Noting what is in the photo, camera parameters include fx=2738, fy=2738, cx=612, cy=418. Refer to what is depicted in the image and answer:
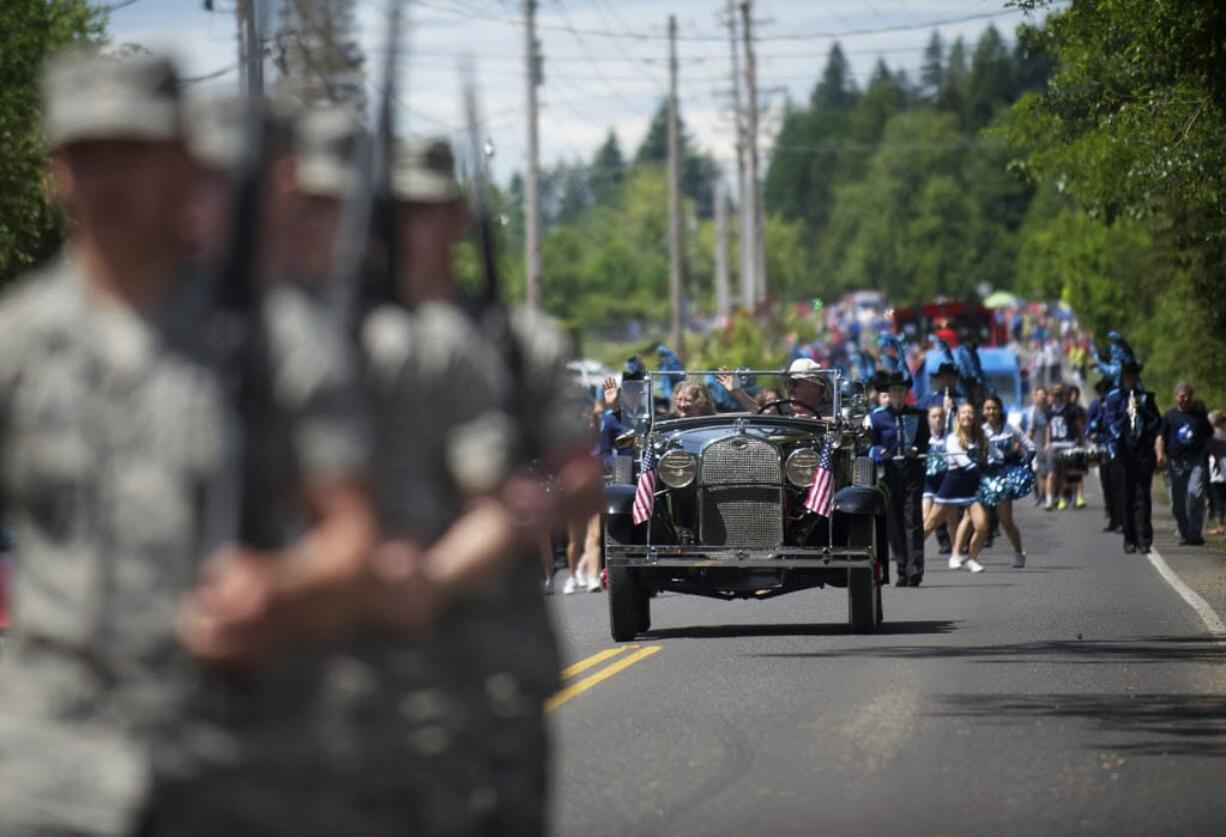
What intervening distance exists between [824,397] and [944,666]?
5097mm

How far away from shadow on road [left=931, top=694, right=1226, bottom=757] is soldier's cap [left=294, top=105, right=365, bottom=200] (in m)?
7.56

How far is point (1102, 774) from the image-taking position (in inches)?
448

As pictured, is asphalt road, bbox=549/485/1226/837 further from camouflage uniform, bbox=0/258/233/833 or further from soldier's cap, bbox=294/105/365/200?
camouflage uniform, bbox=0/258/233/833

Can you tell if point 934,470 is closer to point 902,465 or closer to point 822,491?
point 902,465

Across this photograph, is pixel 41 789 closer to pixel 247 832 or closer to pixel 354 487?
pixel 247 832

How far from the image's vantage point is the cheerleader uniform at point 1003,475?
26328 mm

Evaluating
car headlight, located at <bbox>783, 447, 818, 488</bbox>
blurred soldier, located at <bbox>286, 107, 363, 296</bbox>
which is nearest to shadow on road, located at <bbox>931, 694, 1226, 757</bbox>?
car headlight, located at <bbox>783, 447, 818, 488</bbox>

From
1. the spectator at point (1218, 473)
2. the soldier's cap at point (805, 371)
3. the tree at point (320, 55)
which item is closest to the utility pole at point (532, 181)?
the spectator at point (1218, 473)

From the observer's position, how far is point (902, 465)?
24500 mm

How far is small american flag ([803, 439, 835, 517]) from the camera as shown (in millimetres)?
19047

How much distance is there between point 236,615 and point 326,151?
4.15ft

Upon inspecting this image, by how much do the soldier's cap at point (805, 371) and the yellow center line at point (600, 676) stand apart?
3285 millimetres

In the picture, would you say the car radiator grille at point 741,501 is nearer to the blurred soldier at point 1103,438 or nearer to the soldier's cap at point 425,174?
the blurred soldier at point 1103,438

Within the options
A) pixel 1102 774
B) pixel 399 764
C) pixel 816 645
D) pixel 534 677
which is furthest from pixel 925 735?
pixel 399 764
